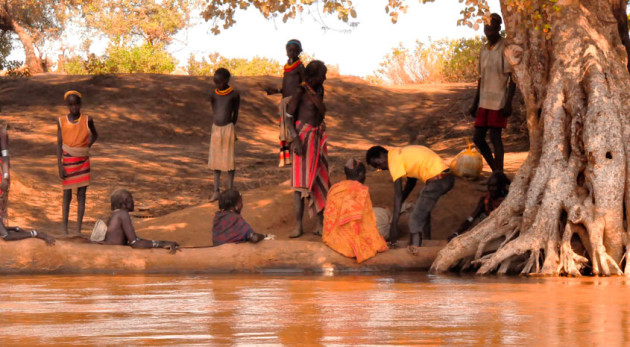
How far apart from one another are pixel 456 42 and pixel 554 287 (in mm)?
22981

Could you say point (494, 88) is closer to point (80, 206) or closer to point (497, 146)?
point (497, 146)

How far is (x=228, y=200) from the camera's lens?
9.38 meters

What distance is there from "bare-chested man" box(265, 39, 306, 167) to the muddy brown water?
9.90 ft

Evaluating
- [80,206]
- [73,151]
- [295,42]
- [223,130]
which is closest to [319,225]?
[295,42]

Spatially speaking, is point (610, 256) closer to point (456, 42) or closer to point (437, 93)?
point (437, 93)

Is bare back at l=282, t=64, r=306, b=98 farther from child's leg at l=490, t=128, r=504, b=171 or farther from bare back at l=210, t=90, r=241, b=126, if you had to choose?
child's leg at l=490, t=128, r=504, b=171

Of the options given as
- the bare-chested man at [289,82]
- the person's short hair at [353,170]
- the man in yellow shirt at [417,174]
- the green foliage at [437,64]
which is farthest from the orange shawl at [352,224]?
the green foliage at [437,64]

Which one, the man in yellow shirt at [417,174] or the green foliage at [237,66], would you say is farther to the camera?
the green foliage at [237,66]

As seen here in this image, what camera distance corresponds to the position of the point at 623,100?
951cm

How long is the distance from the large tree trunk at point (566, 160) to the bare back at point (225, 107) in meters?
3.58

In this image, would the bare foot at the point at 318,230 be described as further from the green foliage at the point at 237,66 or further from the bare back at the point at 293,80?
the green foliage at the point at 237,66

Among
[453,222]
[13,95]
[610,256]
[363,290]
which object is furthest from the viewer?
[13,95]

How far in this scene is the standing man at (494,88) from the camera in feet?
36.3

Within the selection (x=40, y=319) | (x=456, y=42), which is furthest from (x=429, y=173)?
(x=456, y=42)
